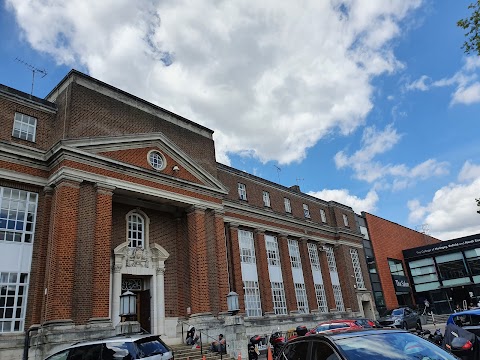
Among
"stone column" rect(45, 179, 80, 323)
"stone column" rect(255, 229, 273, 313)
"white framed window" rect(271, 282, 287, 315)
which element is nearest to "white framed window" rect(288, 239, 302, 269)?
"white framed window" rect(271, 282, 287, 315)

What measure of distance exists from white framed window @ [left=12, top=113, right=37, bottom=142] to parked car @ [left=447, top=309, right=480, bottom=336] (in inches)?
666

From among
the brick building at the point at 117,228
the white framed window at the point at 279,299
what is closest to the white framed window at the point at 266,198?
the brick building at the point at 117,228

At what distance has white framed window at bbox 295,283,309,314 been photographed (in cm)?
2782

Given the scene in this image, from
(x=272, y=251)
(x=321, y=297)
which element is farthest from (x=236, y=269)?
(x=321, y=297)

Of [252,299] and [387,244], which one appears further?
[387,244]

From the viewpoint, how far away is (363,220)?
1591 inches

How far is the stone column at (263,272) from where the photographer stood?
25.1 m

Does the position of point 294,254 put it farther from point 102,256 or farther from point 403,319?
point 102,256

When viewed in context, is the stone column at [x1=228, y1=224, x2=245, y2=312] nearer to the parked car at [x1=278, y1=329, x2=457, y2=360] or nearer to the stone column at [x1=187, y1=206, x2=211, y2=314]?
the stone column at [x1=187, y1=206, x2=211, y2=314]

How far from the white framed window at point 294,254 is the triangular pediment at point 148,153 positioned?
934cm

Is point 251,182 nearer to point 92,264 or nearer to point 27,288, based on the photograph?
point 92,264

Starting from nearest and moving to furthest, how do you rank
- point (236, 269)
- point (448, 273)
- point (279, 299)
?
point (236, 269), point (279, 299), point (448, 273)

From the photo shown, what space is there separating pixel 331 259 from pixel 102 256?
868 inches

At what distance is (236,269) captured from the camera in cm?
2408
